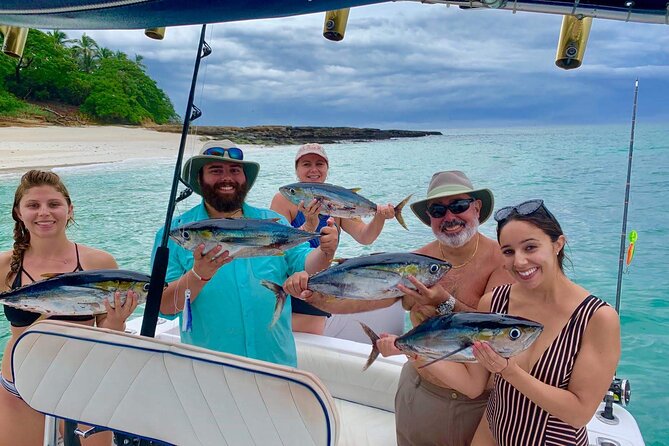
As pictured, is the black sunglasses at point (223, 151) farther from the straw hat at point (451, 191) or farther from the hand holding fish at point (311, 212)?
the straw hat at point (451, 191)

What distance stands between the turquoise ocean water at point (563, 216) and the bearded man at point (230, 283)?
20 cm

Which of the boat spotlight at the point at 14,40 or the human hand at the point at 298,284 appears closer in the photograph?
the human hand at the point at 298,284

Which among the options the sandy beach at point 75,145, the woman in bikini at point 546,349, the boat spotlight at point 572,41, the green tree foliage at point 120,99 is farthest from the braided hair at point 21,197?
the green tree foliage at point 120,99

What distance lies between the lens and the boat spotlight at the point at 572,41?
2.52 metres

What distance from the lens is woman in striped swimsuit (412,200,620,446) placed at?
4.66 ft

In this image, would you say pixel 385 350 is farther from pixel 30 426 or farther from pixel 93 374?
pixel 30 426

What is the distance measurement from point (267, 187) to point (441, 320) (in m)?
19.1

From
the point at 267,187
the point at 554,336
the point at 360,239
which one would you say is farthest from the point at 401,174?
the point at 554,336

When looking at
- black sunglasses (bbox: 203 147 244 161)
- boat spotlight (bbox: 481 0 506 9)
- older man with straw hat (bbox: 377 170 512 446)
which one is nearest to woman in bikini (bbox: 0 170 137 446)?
black sunglasses (bbox: 203 147 244 161)

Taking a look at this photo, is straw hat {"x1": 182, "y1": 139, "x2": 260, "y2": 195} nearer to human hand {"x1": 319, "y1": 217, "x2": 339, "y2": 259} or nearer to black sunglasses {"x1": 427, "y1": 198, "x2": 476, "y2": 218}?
human hand {"x1": 319, "y1": 217, "x2": 339, "y2": 259}

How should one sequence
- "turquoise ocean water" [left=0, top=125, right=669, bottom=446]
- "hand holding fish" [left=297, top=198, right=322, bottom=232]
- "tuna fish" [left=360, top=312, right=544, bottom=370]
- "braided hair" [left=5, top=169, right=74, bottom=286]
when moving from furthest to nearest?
1. "turquoise ocean water" [left=0, top=125, right=669, bottom=446]
2. "hand holding fish" [left=297, top=198, right=322, bottom=232]
3. "braided hair" [left=5, top=169, right=74, bottom=286]
4. "tuna fish" [left=360, top=312, right=544, bottom=370]

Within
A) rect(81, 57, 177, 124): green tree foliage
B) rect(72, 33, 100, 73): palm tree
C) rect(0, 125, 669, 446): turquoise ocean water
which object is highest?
rect(72, 33, 100, 73): palm tree

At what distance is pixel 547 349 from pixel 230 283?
1180 millimetres

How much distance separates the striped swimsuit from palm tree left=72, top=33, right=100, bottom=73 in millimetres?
37878
